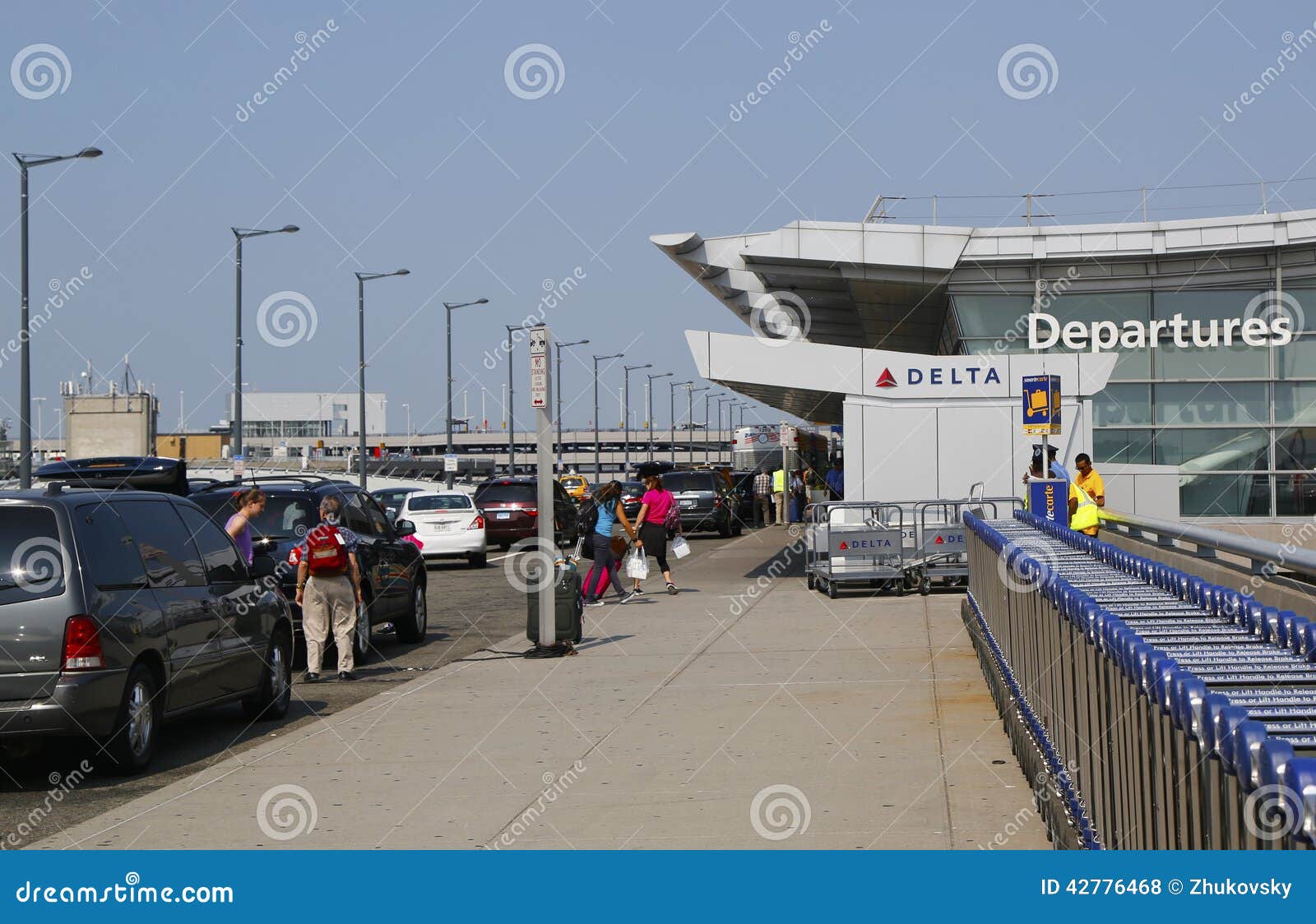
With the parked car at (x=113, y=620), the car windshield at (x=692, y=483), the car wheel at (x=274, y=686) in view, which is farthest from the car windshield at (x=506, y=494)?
the parked car at (x=113, y=620)

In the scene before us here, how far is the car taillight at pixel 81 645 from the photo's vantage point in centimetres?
874

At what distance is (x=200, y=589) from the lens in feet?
34.4

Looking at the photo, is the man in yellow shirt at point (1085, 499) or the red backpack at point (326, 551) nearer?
the red backpack at point (326, 551)

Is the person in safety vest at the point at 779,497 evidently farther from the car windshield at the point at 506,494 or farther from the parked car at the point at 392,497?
the car windshield at the point at 506,494

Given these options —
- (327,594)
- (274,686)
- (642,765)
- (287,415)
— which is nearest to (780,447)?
(327,594)

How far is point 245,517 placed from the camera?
14305 millimetres

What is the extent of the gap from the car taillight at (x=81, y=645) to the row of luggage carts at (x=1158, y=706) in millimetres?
5148

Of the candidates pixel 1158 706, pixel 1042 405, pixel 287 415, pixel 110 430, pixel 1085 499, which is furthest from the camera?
pixel 287 415

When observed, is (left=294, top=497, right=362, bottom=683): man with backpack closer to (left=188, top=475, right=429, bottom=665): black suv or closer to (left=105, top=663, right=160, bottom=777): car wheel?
(left=188, top=475, right=429, bottom=665): black suv

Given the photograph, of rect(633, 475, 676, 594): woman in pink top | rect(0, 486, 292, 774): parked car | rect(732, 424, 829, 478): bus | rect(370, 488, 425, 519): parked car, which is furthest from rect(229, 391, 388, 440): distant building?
rect(0, 486, 292, 774): parked car

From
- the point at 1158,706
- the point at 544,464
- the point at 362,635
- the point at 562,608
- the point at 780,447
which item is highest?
the point at 780,447

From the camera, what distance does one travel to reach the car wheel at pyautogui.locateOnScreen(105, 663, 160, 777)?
29.8 feet

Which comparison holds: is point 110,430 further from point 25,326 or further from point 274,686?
point 274,686

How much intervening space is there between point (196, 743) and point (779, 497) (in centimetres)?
4634
